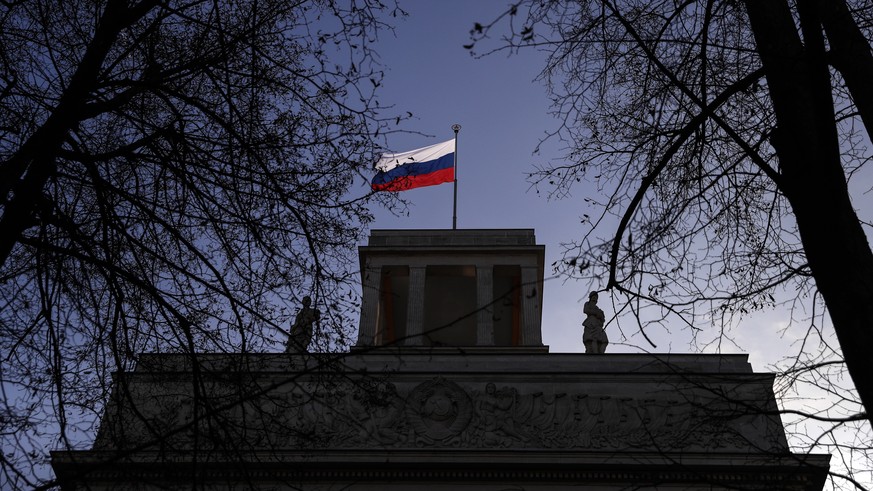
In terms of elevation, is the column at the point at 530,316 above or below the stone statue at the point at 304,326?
above

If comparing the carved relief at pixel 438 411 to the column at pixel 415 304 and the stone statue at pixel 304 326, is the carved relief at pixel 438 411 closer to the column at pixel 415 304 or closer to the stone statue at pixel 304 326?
the column at pixel 415 304

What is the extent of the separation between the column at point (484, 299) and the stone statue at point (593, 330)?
260 cm

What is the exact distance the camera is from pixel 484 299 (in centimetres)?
2619

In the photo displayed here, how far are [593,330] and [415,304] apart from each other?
5.29 m

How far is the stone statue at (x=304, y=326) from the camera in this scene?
7.14 meters

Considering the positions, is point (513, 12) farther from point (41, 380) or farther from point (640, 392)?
point (640, 392)

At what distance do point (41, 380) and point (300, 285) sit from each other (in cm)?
205

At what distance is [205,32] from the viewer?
7.41 meters

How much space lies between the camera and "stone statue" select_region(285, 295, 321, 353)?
7.14 metres

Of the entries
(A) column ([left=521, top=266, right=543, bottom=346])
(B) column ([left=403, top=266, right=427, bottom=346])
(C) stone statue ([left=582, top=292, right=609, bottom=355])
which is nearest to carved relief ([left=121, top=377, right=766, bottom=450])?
(C) stone statue ([left=582, top=292, right=609, bottom=355])

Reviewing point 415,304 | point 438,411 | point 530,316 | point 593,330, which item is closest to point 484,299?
point 530,316

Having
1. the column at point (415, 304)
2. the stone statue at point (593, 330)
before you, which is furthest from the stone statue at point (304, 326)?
the column at point (415, 304)

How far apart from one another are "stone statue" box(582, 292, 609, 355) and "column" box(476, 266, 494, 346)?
260cm

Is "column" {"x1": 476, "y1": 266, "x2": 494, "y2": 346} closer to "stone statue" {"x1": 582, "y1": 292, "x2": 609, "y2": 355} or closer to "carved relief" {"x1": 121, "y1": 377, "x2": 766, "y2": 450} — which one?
"stone statue" {"x1": 582, "y1": 292, "x2": 609, "y2": 355}
